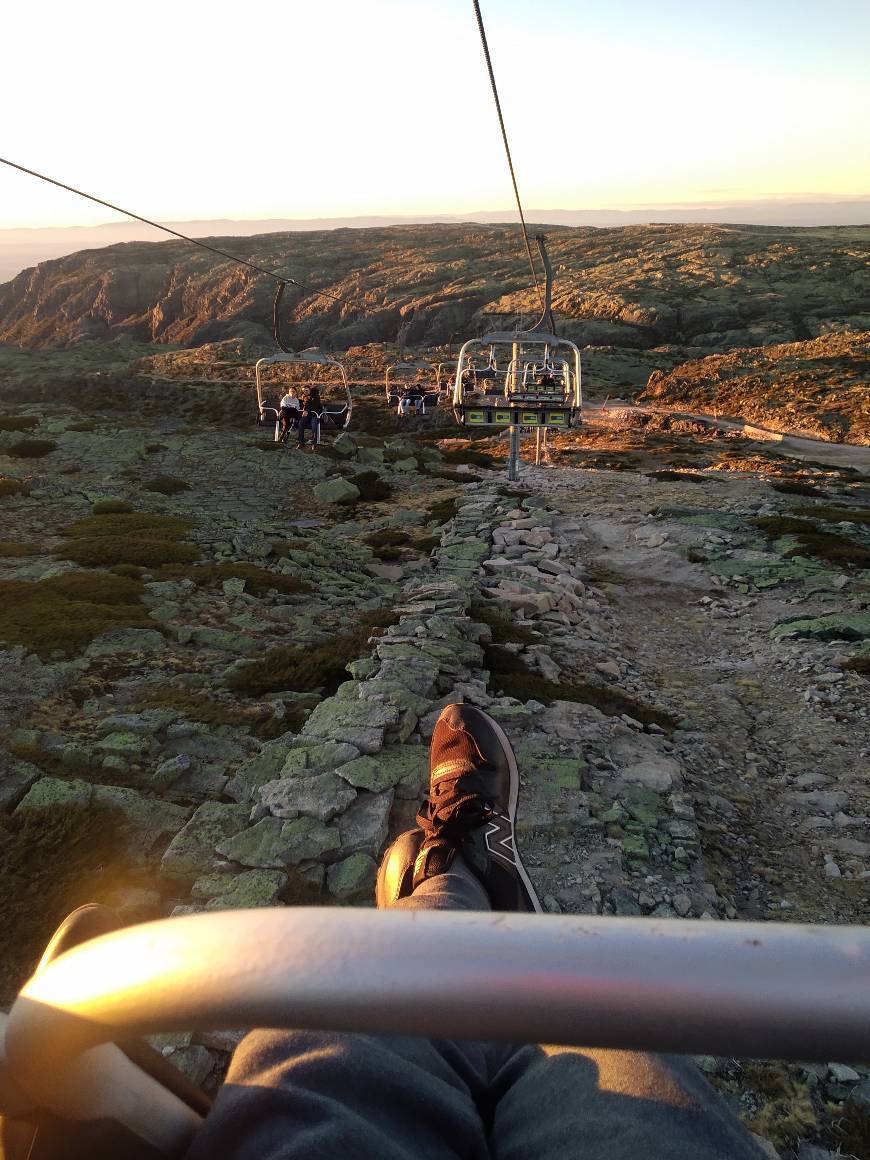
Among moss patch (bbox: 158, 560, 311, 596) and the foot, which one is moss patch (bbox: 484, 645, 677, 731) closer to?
the foot

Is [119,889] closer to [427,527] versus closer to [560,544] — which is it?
[560,544]

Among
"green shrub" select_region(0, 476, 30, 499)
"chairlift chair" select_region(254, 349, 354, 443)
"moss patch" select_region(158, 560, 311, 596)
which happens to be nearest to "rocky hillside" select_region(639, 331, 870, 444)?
"chairlift chair" select_region(254, 349, 354, 443)

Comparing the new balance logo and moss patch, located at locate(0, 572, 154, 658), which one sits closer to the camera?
the new balance logo

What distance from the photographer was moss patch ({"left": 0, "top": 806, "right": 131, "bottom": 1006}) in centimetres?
373

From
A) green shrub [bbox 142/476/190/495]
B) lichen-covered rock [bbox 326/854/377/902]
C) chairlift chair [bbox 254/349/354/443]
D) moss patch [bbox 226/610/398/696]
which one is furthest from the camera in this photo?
green shrub [bbox 142/476/190/495]

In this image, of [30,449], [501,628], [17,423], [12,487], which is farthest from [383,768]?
[17,423]

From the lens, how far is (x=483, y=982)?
28.7 inches

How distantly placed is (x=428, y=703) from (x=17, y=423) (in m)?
23.7

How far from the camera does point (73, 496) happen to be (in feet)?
54.4

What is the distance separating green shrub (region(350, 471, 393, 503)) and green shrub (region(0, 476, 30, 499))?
824 cm

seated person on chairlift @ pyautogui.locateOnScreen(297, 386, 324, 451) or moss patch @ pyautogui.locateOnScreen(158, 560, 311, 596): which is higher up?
seated person on chairlift @ pyautogui.locateOnScreen(297, 386, 324, 451)

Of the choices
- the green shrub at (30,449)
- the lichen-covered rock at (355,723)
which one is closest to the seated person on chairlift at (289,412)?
the green shrub at (30,449)

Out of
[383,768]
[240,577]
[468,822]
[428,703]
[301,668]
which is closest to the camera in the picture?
[468,822]

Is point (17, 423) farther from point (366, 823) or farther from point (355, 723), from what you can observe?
point (366, 823)
